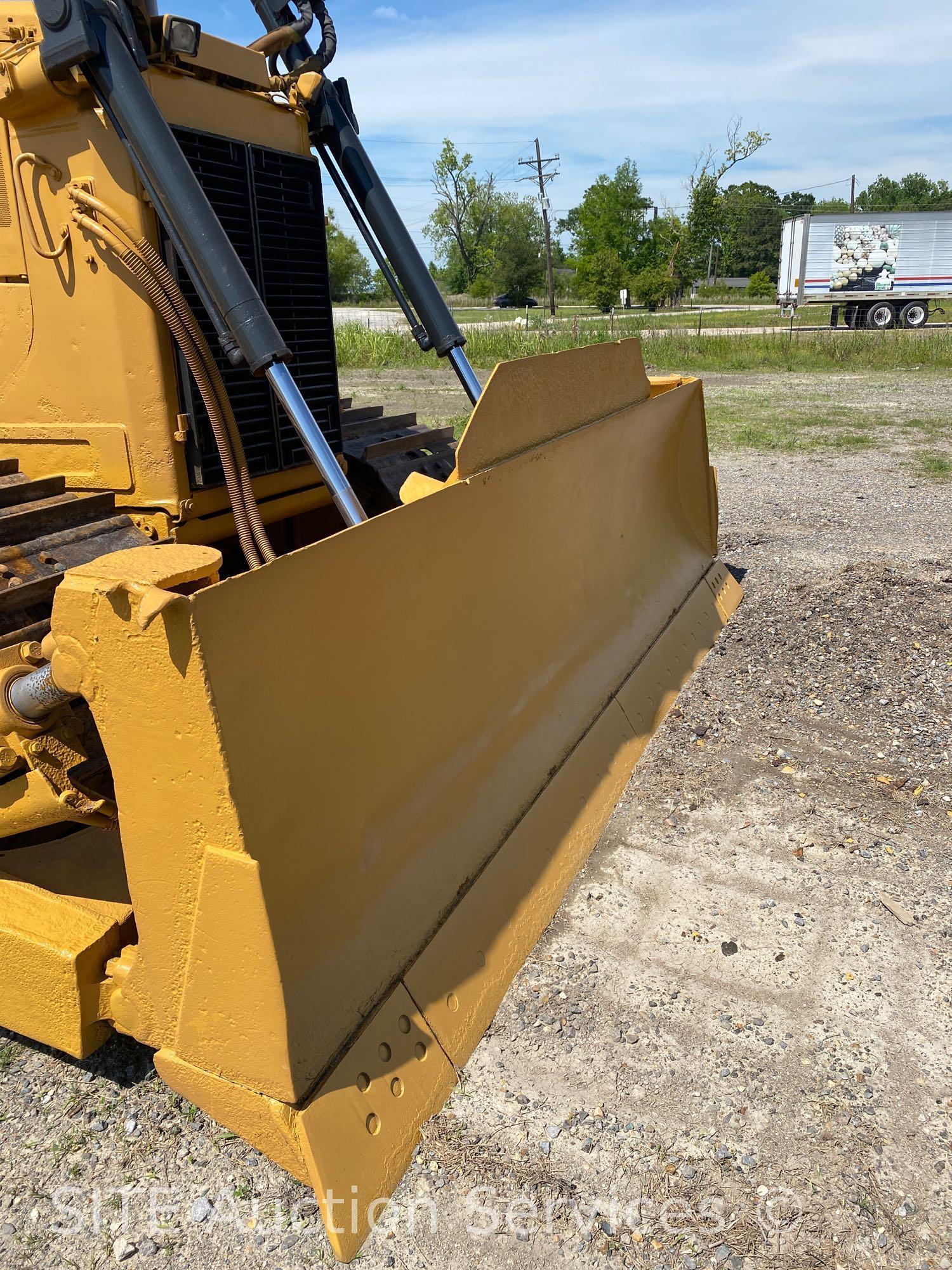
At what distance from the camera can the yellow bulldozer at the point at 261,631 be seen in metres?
1.93

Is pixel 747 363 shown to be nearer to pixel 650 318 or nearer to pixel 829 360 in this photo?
pixel 829 360

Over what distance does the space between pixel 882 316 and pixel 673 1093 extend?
34.8m

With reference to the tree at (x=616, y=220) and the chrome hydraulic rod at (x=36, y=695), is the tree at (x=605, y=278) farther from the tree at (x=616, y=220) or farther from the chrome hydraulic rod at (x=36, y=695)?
the chrome hydraulic rod at (x=36, y=695)

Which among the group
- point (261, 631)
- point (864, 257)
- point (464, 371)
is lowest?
point (261, 631)

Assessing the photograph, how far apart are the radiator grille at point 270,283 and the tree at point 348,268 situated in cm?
6623

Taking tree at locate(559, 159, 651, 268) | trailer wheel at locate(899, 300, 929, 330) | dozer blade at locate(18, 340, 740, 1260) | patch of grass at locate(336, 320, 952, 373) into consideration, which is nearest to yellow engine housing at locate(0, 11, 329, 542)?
dozer blade at locate(18, 340, 740, 1260)

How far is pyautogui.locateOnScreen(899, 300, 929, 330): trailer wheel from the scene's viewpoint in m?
31.4

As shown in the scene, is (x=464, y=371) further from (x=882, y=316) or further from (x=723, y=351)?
(x=882, y=316)

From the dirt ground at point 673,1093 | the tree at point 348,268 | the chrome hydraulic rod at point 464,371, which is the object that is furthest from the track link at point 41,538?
the tree at point 348,268

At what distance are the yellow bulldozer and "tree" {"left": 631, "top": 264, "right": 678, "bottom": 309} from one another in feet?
138

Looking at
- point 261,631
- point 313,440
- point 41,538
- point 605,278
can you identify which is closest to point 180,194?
point 313,440

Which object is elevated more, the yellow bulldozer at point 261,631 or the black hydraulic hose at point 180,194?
the black hydraulic hose at point 180,194

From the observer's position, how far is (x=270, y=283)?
3.34 m

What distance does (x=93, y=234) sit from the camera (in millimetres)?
2795
